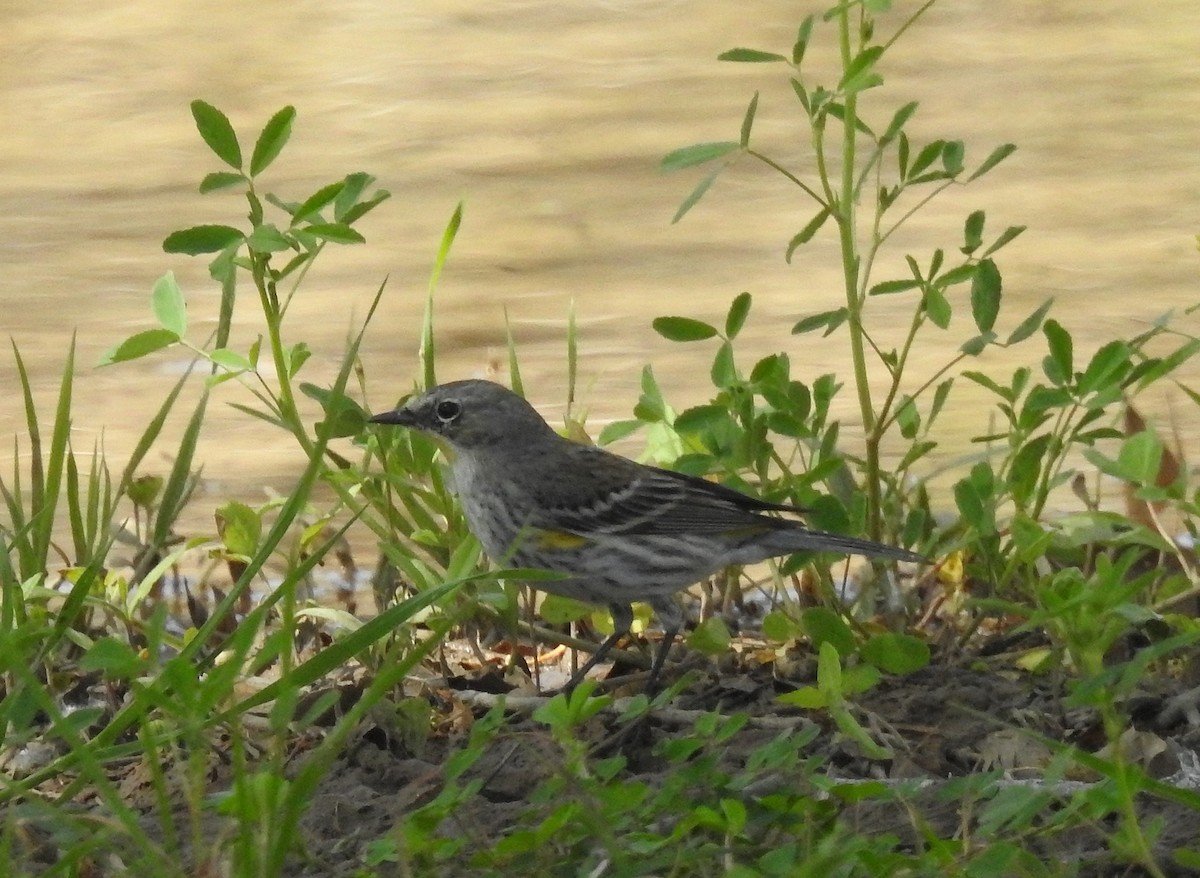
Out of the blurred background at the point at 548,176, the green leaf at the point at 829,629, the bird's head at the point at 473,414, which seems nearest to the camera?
the green leaf at the point at 829,629

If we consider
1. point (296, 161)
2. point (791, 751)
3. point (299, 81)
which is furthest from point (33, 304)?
point (791, 751)

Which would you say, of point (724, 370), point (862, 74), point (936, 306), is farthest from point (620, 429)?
point (862, 74)

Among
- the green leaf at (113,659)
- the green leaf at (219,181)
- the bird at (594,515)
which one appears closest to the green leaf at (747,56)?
the bird at (594,515)

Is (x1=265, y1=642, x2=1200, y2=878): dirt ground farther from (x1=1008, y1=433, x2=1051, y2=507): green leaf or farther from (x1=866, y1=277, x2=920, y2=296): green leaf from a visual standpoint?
(x1=866, y1=277, x2=920, y2=296): green leaf

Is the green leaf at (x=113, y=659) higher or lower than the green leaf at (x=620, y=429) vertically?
higher

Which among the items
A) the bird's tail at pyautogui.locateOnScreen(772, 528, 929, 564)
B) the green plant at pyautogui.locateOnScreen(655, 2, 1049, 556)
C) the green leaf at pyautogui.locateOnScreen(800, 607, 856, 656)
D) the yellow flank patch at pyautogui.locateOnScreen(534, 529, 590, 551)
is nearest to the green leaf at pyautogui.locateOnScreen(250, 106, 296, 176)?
the green plant at pyautogui.locateOnScreen(655, 2, 1049, 556)

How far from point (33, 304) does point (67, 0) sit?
547 cm

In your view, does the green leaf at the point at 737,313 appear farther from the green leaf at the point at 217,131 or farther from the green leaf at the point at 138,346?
the green leaf at the point at 138,346

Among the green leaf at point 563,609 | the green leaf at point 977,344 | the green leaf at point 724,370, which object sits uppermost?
the green leaf at point 977,344

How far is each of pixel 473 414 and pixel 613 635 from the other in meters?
0.78

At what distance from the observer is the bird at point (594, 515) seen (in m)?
4.76

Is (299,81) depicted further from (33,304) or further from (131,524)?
(131,524)

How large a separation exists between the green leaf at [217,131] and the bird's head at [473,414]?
95 centimetres

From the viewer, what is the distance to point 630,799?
3209 mm
